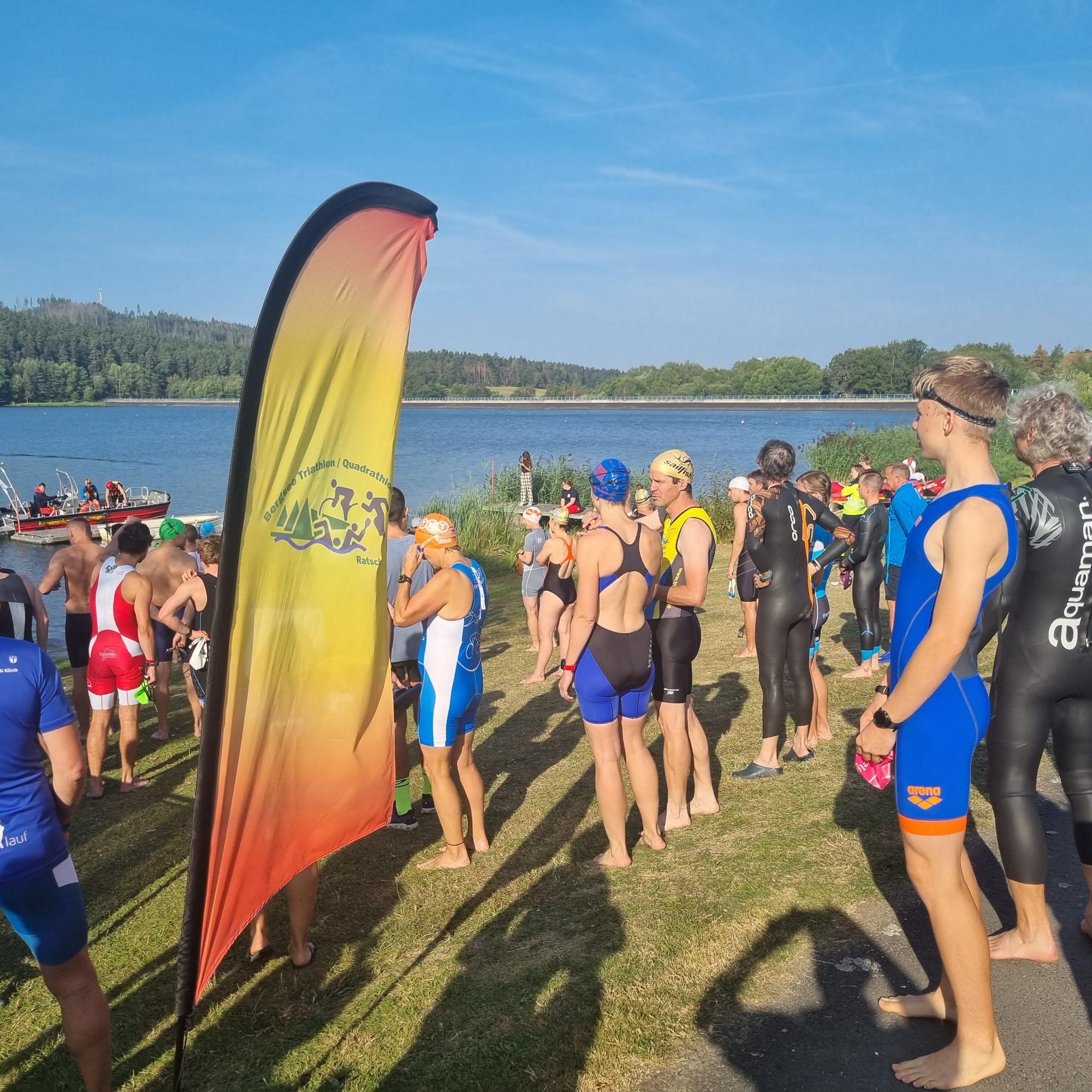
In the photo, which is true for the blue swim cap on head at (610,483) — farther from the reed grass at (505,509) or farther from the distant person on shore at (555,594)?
the reed grass at (505,509)

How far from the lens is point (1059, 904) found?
13.4 ft

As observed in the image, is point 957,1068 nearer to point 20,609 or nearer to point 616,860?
point 616,860

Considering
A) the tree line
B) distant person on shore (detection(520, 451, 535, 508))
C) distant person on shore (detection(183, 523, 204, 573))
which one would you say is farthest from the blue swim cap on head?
the tree line

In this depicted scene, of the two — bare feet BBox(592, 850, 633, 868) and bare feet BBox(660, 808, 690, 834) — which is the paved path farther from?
bare feet BBox(660, 808, 690, 834)

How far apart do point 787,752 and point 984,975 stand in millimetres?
3730

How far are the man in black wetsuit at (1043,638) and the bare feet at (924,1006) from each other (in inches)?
21.2

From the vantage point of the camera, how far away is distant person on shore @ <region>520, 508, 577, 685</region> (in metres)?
9.21

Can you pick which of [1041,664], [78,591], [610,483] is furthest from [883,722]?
[78,591]

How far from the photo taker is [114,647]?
641 centimetres

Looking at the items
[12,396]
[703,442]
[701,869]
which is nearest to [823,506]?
[701,869]

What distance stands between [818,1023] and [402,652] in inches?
136

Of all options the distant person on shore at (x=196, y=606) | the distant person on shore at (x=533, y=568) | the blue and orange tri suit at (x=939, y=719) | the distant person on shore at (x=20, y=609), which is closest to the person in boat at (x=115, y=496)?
the distant person on shore at (x=533, y=568)

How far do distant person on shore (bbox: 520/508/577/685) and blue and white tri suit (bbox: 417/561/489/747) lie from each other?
4297mm

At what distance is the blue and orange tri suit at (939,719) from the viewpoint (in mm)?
2762
